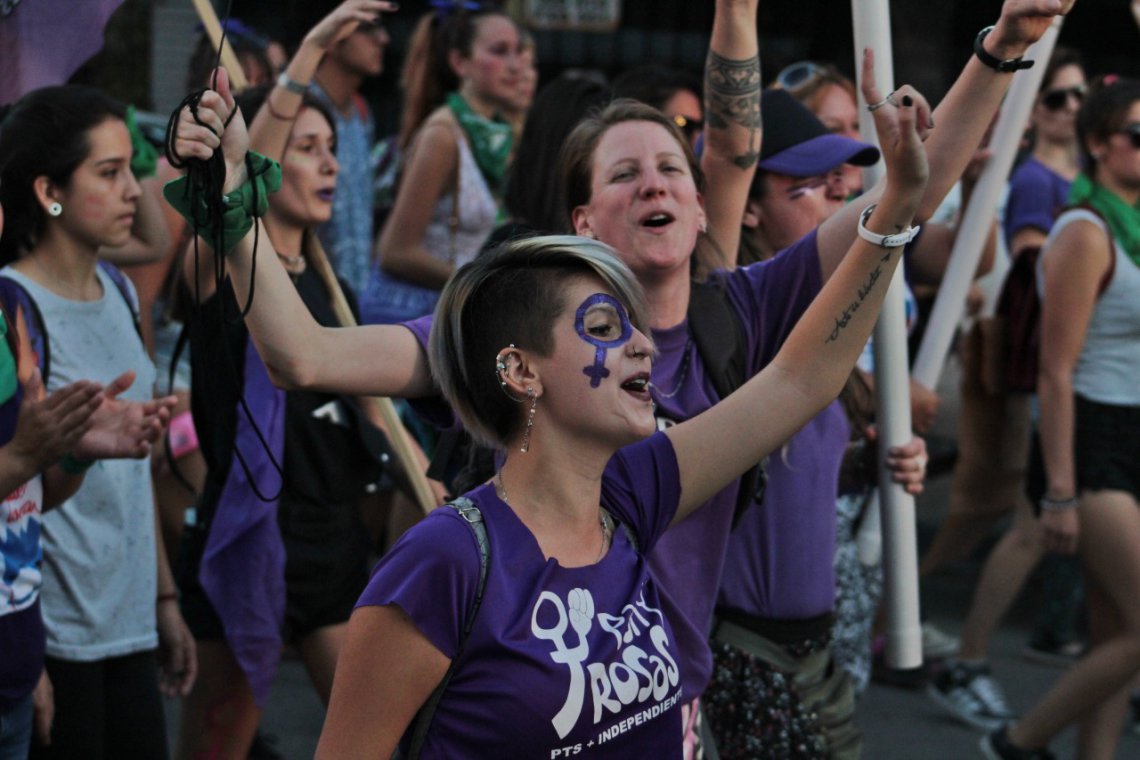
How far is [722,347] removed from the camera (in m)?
3.31

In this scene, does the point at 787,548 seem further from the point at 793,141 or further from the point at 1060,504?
the point at 1060,504

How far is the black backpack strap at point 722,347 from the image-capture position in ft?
10.8

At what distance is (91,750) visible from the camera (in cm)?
379

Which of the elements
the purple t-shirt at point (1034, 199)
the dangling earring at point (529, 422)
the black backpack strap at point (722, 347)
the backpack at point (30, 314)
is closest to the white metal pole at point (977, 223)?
the black backpack strap at point (722, 347)

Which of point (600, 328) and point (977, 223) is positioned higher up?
point (600, 328)

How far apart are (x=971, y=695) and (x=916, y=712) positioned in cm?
37

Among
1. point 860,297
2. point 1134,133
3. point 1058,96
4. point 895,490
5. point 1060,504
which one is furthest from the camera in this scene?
point 1058,96

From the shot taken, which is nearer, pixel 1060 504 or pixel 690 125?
pixel 690 125

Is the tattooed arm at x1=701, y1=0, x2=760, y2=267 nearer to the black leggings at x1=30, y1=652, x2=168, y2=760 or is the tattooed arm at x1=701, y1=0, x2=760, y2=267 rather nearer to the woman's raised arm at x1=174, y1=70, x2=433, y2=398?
the woman's raised arm at x1=174, y1=70, x2=433, y2=398

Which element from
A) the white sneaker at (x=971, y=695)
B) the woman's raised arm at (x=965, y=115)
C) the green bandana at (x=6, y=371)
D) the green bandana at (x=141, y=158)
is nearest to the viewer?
the woman's raised arm at (x=965, y=115)

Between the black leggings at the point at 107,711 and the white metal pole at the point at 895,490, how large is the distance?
163 centimetres

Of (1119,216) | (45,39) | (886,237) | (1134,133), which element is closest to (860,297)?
(886,237)

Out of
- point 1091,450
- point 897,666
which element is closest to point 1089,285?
point 1091,450

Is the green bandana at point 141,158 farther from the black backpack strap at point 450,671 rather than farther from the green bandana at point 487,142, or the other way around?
the black backpack strap at point 450,671
